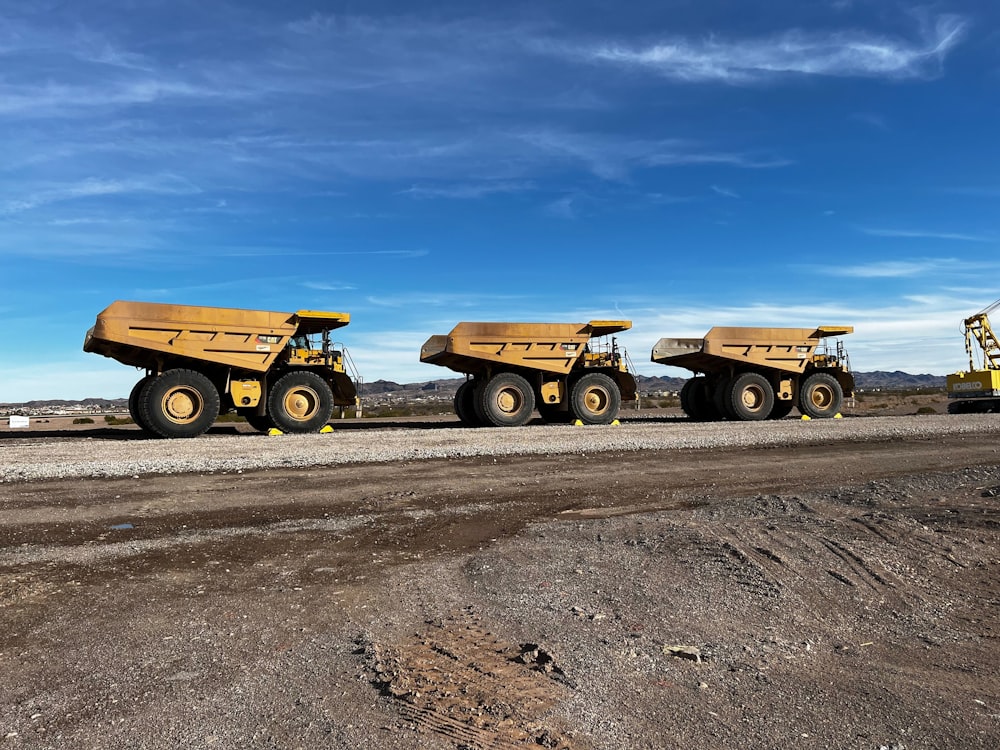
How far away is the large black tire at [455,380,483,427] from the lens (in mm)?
21281

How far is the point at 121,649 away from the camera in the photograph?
3.66 meters

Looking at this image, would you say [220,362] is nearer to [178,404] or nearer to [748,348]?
[178,404]

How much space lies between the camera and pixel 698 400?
2420cm

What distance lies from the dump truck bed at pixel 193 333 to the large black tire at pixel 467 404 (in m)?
4.81

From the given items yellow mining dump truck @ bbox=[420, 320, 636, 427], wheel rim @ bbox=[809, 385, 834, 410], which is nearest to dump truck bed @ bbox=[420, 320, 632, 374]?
yellow mining dump truck @ bbox=[420, 320, 636, 427]

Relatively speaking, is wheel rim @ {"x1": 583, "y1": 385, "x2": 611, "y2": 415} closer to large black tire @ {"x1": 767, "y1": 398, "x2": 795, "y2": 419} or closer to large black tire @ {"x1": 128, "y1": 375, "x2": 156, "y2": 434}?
large black tire @ {"x1": 767, "y1": 398, "x2": 795, "y2": 419}

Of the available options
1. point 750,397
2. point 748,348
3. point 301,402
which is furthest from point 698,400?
point 301,402

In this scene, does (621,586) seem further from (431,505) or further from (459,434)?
(459,434)

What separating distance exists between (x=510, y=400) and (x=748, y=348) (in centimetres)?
801

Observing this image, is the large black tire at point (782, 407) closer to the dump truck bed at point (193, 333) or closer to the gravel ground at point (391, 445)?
the gravel ground at point (391, 445)

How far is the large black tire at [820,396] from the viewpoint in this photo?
2317 cm

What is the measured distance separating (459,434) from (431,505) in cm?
828

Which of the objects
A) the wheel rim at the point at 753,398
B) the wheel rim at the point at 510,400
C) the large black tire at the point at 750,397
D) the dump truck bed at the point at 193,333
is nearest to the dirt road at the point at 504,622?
the dump truck bed at the point at 193,333

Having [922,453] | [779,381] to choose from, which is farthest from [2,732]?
[779,381]
